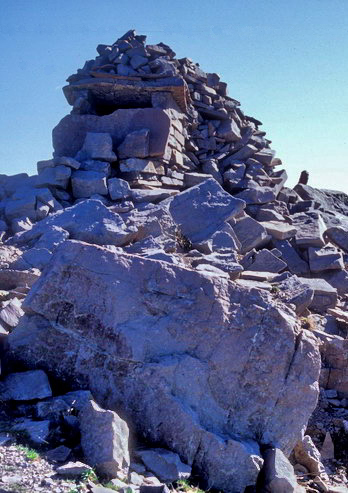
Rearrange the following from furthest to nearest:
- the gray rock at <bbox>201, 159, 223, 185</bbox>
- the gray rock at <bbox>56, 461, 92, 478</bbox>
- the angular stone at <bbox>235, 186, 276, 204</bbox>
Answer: the gray rock at <bbox>201, 159, 223, 185</bbox> < the angular stone at <bbox>235, 186, 276, 204</bbox> < the gray rock at <bbox>56, 461, 92, 478</bbox>

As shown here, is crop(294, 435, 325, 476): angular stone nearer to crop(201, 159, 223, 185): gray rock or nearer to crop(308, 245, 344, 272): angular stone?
crop(308, 245, 344, 272): angular stone

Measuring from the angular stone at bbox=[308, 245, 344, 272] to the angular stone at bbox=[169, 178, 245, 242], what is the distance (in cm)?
193

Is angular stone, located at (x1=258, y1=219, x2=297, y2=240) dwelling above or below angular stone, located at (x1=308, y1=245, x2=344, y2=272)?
above

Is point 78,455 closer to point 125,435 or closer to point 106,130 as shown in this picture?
point 125,435

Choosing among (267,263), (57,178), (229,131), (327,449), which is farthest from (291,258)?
(57,178)

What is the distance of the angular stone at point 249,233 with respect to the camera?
30.0 ft

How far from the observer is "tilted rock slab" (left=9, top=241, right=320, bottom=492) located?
4.58m

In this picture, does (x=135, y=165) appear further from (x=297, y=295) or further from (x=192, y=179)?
(x=297, y=295)

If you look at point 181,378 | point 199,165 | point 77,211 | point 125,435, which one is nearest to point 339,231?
point 199,165

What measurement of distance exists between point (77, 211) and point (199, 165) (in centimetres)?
448

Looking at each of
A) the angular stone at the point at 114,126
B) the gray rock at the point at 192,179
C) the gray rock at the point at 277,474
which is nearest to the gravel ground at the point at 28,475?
the gray rock at the point at 277,474

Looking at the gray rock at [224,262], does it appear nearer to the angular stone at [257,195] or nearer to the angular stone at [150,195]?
the angular stone at [150,195]

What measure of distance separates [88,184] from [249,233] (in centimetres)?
294

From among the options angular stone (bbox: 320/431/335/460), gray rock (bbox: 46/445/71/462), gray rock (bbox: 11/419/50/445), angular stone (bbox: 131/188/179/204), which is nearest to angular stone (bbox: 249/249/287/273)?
angular stone (bbox: 131/188/179/204)
